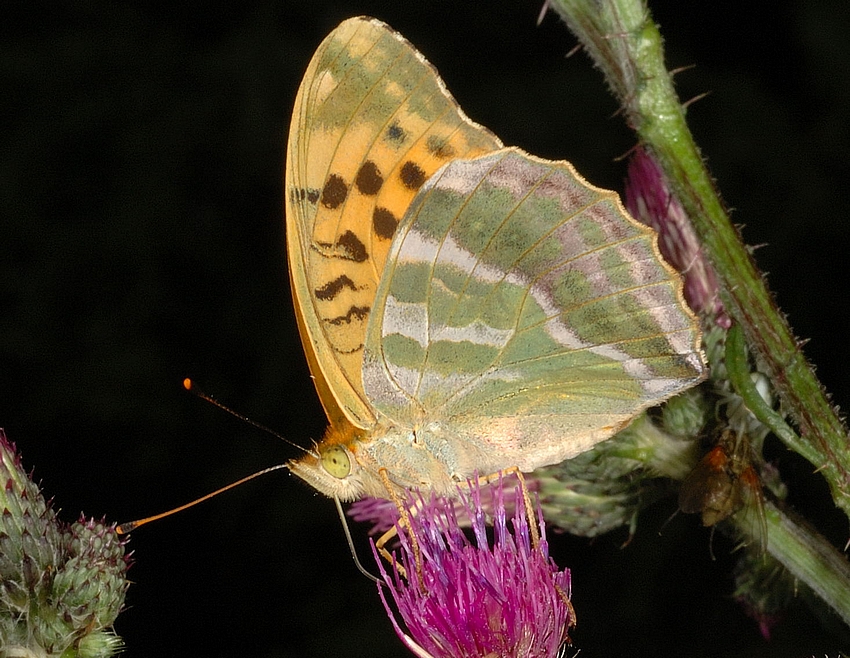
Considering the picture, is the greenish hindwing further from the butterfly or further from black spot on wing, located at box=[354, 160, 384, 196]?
black spot on wing, located at box=[354, 160, 384, 196]

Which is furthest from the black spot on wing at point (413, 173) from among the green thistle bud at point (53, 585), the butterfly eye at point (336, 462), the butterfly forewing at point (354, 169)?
the green thistle bud at point (53, 585)

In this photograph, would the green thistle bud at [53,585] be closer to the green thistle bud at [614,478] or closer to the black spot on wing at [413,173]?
the black spot on wing at [413,173]

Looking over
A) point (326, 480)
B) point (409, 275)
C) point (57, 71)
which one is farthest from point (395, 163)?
point (57, 71)

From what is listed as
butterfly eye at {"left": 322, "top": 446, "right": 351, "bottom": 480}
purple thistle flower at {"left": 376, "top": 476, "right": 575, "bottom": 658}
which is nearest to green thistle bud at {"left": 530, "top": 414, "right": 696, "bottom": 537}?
purple thistle flower at {"left": 376, "top": 476, "right": 575, "bottom": 658}

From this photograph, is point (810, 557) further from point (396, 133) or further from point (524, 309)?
point (396, 133)

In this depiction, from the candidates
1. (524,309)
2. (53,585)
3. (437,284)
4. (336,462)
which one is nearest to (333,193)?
(437,284)
